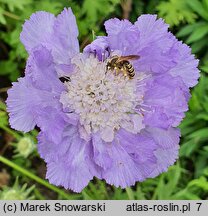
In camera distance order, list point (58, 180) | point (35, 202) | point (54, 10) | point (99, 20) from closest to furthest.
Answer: point (58, 180) < point (35, 202) < point (54, 10) < point (99, 20)

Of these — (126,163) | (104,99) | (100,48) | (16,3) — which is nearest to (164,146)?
(126,163)

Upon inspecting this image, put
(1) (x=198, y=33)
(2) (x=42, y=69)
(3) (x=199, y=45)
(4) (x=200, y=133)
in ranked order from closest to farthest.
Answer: (2) (x=42, y=69) → (4) (x=200, y=133) → (1) (x=198, y=33) → (3) (x=199, y=45)

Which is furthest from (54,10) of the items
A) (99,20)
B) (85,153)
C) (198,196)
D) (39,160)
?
(198,196)

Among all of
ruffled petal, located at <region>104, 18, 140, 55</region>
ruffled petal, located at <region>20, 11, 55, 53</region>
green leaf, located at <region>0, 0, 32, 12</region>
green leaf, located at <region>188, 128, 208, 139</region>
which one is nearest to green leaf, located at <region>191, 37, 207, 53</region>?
green leaf, located at <region>188, 128, 208, 139</region>

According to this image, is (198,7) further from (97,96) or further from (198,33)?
(97,96)

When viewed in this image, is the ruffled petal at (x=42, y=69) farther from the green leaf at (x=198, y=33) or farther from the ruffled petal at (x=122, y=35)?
the green leaf at (x=198, y=33)

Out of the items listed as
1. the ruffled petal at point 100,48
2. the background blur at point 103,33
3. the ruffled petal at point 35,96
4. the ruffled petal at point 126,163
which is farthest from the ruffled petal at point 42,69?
the background blur at point 103,33

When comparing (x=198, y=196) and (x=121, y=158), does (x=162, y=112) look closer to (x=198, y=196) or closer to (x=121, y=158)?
(x=121, y=158)
